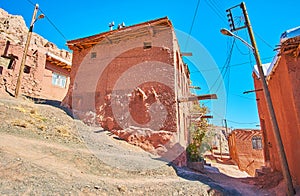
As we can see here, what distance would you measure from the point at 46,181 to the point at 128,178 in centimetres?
246

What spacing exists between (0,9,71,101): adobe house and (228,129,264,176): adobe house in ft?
63.4

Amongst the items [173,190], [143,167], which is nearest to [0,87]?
[143,167]

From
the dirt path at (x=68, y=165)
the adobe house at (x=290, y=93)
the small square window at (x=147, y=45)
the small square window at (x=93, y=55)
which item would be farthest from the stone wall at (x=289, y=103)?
the small square window at (x=93, y=55)

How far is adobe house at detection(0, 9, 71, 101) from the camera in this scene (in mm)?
14703

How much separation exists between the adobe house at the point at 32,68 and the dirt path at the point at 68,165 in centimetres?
704

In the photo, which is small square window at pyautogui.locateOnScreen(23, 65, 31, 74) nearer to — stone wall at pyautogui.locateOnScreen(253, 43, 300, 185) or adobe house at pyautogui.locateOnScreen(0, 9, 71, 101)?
adobe house at pyautogui.locateOnScreen(0, 9, 71, 101)

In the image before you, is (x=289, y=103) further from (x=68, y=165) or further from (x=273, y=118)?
(x=68, y=165)

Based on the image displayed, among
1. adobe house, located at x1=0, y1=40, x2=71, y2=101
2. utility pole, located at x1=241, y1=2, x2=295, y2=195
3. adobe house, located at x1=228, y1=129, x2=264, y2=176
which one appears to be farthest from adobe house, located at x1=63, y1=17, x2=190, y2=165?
adobe house, located at x1=228, y1=129, x2=264, y2=176

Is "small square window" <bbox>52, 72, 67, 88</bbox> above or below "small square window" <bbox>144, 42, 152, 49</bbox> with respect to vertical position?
above

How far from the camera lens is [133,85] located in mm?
11328

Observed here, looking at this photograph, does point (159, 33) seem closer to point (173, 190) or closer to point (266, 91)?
point (266, 91)

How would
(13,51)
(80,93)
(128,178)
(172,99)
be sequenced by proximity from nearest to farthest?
1. (128,178)
2. (172,99)
3. (80,93)
4. (13,51)

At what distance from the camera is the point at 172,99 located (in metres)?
10.4

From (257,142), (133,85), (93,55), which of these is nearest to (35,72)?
(93,55)
